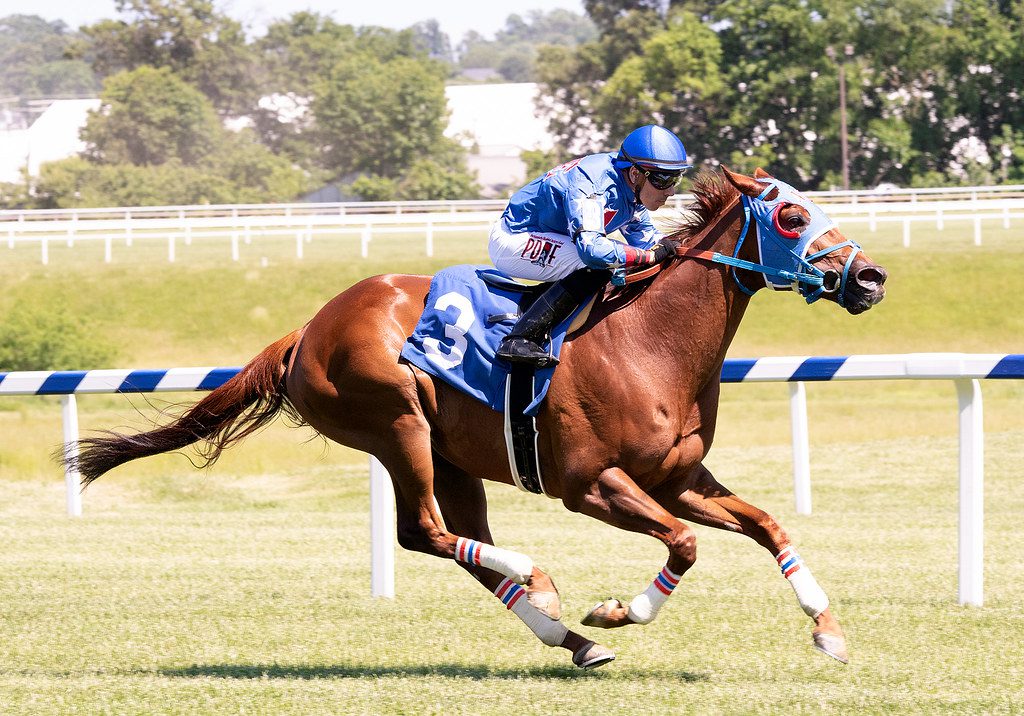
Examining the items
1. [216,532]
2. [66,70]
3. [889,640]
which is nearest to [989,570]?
[889,640]

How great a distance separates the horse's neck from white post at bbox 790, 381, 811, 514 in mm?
3892

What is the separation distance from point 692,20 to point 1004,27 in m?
11.1

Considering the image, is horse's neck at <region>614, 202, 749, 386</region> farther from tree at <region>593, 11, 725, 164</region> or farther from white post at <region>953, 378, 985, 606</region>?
tree at <region>593, 11, 725, 164</region>

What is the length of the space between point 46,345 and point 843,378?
1776 cm

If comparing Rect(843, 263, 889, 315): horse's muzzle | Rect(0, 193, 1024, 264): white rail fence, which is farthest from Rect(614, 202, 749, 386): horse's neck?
Rect(0, 193, 1024, 264): white rail fence

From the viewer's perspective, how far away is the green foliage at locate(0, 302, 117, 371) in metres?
21.6

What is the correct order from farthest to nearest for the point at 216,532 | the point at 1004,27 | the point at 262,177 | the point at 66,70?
1. the point at 66,70
2. the point at 262,177
3. the point at 1004,27
4. the point at 216,532

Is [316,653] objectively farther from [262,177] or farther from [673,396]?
[262,177]

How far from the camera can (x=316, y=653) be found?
5457 mm

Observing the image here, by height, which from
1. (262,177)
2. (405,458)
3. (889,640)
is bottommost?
(262,177)

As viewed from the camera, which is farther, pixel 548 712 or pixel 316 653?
pixel 316 653

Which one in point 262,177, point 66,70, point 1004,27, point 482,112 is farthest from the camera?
point 66,70

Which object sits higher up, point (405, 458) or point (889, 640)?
point (405, 458)

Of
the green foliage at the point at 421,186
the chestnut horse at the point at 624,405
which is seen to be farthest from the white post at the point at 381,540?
the green foliage at the point at 421,186
